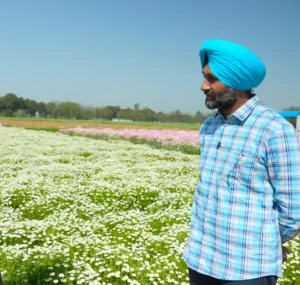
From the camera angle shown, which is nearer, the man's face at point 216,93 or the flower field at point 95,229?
the man's face at point 216,93

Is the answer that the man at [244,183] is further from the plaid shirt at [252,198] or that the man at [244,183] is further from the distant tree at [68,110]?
the distant tree at [68,110]

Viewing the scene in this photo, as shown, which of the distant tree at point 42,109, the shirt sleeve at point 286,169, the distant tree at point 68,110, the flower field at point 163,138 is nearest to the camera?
the shirt sleeve at point 286,169

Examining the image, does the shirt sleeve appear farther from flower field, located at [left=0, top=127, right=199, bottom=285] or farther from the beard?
flower field, located at [left=0, top=127, right=199, bottom=285]

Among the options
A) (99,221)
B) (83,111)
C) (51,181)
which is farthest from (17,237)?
(83,111)

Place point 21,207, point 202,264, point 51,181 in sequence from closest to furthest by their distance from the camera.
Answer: point 202,264, point 21,207, point 51,181

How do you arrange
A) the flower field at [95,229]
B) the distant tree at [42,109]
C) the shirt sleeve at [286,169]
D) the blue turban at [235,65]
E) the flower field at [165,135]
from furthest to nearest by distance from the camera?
the distant tree at [42,109] → the flower field at [165,135] → the flower field at [95,229] → the blue turban at [235,65] → the shirt sleeve at [286,169]

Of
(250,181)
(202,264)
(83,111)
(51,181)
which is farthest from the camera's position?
(83,111)

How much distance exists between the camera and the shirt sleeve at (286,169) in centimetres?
220

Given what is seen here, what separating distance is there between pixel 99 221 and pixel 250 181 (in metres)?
5.62

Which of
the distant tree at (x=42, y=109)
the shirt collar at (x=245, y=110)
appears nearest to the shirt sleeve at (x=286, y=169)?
the shirt collar at (x=245, y=110)

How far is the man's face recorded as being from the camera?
241 centimetres

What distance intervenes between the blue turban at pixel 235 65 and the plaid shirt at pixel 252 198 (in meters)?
0.15

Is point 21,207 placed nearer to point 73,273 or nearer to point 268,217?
point 73,273

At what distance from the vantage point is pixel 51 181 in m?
11.2
